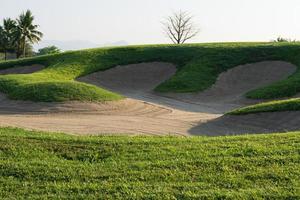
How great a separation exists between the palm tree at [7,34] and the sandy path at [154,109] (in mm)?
41630

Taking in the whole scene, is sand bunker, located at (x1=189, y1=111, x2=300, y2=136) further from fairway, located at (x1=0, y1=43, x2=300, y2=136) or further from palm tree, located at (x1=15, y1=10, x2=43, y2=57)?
palm tree, located at (x1=15, y1=10, x2=43, y2=57)

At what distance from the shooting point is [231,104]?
27.3 metres

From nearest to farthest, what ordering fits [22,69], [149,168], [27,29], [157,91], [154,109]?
[149,168] < [154,109] < [157,91] < [22,69] < [27,29]

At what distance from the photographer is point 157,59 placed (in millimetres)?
37062

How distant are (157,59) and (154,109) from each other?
13.6 metres

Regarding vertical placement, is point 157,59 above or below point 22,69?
above

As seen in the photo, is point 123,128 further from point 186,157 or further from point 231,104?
point 231,104

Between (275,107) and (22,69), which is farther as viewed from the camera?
(22,69)

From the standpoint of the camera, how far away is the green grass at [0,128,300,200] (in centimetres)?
785

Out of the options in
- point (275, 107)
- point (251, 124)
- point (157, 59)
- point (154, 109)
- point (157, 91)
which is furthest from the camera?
point (157, 59)

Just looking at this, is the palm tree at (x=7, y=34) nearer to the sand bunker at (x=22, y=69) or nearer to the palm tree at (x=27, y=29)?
the palm tree at (x=27, y=29)

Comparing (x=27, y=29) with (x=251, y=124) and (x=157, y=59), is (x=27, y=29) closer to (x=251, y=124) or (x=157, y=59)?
(x=157, y=59)

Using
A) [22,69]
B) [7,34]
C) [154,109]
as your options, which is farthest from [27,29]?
[154,109]

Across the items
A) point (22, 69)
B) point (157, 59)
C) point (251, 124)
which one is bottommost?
point (251, 124)
